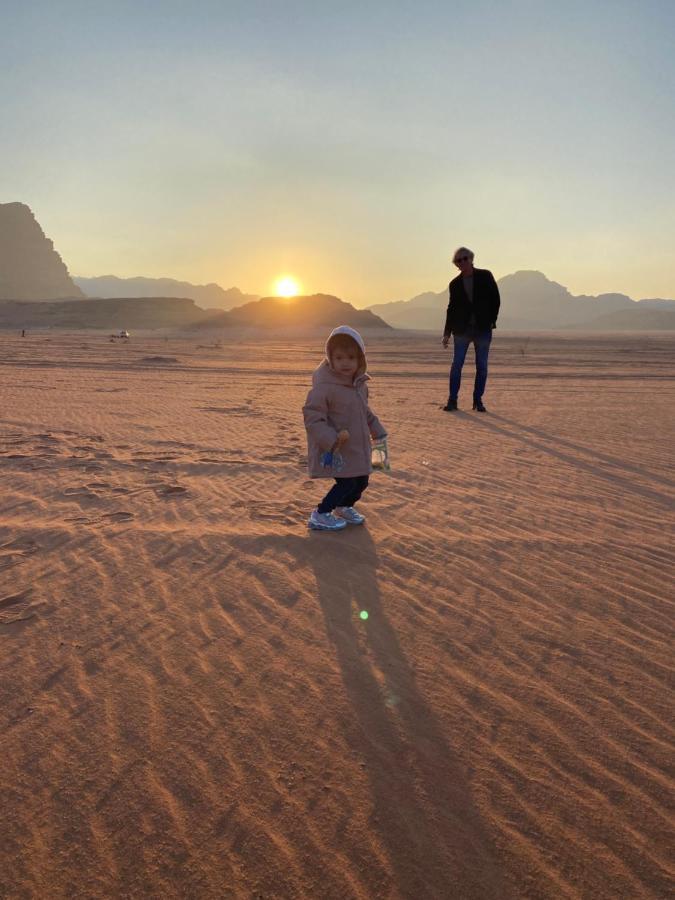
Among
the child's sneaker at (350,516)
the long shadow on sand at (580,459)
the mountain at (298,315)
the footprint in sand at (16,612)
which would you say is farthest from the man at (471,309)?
the mountain at (298,315)

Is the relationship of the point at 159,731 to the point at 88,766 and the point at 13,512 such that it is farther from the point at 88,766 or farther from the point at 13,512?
the point at 13,512

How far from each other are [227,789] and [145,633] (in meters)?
1.01

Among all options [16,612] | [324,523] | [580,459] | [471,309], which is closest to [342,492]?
[324,523]

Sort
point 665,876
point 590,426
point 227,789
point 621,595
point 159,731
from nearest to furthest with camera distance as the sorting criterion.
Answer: point 665,876 → point 227,789 → point 159,731 → point 621,595 → point 590,426

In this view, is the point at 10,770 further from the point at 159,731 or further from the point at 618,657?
the point at 618,657

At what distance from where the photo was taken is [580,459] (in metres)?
6.10

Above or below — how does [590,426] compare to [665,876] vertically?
above

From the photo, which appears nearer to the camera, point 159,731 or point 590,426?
point 159,731

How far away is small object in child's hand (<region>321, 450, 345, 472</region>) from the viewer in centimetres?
352

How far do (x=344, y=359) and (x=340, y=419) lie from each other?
1.26 ft

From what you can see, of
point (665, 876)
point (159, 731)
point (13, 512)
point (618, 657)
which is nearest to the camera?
point (665, 876)

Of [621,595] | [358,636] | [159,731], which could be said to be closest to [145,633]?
[159,731]

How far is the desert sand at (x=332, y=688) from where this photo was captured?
159 centimetres

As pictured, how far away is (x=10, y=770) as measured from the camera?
185cm
